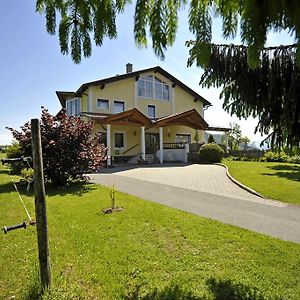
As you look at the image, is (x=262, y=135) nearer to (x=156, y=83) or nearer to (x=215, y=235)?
(x=215, y=235)

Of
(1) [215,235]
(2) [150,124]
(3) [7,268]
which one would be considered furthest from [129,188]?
(2) [150,124]

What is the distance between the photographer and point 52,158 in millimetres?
13180

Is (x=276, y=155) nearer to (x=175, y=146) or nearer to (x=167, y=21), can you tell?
(x=167, y=21)

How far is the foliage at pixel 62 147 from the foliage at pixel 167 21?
11052 mm

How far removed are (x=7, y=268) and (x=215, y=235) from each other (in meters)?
4.11

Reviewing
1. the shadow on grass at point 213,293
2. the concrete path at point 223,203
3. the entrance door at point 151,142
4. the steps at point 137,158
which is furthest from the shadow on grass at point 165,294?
the entrance door at point 151,142

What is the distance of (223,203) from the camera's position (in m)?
10.3

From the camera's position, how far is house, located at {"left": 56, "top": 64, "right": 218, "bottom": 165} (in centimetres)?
2783

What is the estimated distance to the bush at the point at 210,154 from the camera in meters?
27.1

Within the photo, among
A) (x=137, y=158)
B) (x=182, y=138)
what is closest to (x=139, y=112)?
(x=137, y=158)

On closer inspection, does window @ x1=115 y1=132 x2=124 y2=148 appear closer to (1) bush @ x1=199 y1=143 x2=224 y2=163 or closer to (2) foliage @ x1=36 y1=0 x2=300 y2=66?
(1) bush @ x1=199 y1=143 x2=224 y2=163

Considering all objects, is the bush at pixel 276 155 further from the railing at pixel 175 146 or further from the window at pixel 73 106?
the window at pixel 73 106

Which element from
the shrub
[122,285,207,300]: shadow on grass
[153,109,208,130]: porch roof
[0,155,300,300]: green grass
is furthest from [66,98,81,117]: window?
[122,285,207,300]: shadow on grass

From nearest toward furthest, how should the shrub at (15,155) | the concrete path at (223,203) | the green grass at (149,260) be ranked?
the green grass at (149,260)
the concrete path at (223,203)
the shrub at (15,155)
